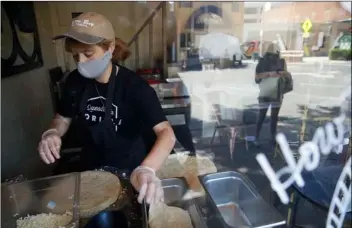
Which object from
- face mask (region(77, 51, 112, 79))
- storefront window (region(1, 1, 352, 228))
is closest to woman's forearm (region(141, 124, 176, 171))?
storefront window (region(1, 1, 352, 228))

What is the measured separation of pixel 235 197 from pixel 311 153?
18.5 inches

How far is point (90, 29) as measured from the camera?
2.74 ft

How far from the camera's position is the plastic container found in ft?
2.54

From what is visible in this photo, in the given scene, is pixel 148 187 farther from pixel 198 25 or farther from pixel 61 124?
pixel 198 25

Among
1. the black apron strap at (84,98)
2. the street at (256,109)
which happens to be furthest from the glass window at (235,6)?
the black apron strap at (84,98)

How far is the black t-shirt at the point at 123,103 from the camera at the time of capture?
92 centimetres

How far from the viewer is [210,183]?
0.93m

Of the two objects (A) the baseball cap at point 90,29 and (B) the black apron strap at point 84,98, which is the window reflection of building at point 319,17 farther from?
(B) the black apron strap at point 84,98

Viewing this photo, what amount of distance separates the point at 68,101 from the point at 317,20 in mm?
1115

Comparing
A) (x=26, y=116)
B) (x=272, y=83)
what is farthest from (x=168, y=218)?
(x=272, y=83)

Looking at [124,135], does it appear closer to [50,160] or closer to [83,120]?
[83,120]

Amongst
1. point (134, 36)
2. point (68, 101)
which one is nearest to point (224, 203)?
point (68, 101)

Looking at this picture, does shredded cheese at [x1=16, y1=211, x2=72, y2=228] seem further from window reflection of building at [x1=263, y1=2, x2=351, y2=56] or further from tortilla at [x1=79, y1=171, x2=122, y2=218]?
window reflection of building at [x1=263, y1=2, x2=351, y2=56]

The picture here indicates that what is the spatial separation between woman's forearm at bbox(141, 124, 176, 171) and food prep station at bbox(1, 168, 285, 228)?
0.13 m
